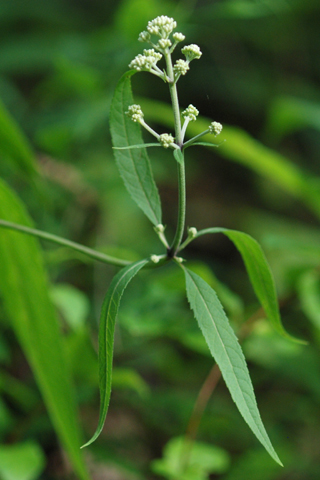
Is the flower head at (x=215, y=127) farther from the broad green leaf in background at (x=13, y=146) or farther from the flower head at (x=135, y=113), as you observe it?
the broad green leaf in background at (x=13, y=146)

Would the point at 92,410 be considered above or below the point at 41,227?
below

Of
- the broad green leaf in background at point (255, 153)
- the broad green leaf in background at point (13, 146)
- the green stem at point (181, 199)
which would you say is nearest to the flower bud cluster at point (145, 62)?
the green stem at point (181, 199)

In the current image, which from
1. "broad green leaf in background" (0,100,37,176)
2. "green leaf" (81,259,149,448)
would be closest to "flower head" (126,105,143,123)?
"green leaf" (81,259,149,448)

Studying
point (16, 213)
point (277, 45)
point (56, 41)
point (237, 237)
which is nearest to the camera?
point (237, 237)

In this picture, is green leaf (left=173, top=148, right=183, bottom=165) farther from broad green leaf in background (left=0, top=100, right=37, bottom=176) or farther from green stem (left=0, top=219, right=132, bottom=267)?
broad green leaf in background (left=0, top=100, right=37, bottom=176)

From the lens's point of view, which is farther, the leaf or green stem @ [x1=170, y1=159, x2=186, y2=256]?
the leaf

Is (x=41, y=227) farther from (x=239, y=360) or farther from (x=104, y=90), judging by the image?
(x=239, y=360)

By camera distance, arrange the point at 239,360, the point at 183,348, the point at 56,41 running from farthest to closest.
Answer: the point at 56,41
the point at 183,348
the point at 239,360

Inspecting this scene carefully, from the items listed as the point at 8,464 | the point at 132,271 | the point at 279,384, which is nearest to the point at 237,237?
the point at 132,271
